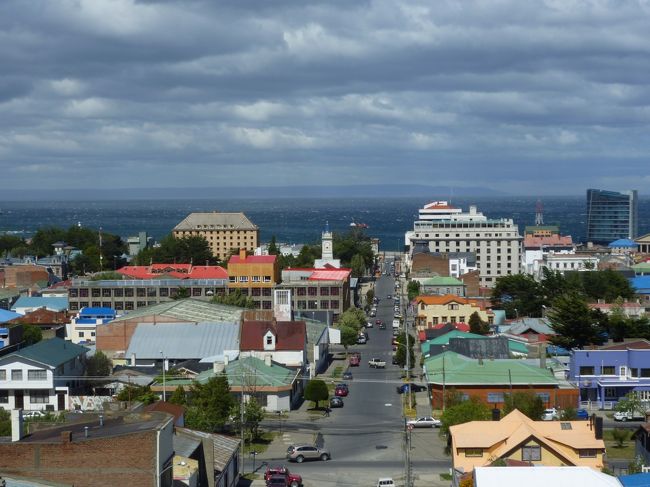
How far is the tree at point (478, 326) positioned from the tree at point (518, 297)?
43.2 feet

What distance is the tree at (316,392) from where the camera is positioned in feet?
175

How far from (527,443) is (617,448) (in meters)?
9.99

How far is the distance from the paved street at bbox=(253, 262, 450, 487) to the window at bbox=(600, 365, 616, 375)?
8.91m

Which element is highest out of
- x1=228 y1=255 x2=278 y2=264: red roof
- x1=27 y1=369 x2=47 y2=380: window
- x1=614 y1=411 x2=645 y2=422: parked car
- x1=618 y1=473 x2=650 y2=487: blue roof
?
x1=228 y1=255 x2=278 y2=264: red roof

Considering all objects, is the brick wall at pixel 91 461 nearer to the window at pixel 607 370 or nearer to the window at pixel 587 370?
the window at pixel 587 370

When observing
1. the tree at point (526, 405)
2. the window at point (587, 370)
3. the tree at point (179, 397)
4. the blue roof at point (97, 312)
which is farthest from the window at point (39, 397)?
the window at point (587, 370)

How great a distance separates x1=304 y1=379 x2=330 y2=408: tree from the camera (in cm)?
5334

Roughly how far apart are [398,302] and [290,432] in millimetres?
60116

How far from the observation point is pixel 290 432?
48594 millimetres

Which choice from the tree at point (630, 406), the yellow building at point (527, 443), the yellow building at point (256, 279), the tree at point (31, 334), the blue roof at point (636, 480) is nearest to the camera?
the blue roof at point (636, 480)

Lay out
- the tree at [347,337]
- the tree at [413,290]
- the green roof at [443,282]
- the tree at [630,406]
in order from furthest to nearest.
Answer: the tree at [413,290] → the green roof at [443,282] → the tree at [347,337] → the tree at [630,406]

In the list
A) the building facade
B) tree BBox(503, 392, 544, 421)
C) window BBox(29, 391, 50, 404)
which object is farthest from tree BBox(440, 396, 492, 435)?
the building facade

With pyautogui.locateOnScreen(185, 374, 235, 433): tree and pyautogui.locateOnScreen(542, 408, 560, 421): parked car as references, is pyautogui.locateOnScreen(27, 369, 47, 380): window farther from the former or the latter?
pyautogui.locateOnScreen(542, 408, 560, 421): parked car

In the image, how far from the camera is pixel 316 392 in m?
53.3
